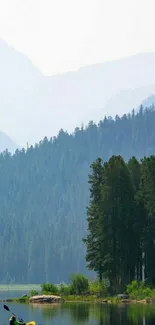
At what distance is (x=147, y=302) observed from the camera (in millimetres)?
75188

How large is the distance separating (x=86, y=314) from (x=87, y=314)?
8cm

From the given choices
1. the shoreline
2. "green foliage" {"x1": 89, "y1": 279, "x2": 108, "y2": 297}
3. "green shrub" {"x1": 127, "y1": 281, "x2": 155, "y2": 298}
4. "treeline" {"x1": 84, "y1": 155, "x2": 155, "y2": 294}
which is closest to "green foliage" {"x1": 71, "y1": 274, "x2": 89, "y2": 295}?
"green foliage" {"x1": 89, "y1": 279, "x2": 108, "y2": 297}

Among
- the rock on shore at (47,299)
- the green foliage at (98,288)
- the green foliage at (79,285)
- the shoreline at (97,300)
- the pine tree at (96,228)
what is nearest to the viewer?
the shoreline at (97,300)

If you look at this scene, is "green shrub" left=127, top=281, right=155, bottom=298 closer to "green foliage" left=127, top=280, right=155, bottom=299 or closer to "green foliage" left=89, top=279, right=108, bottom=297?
"green foliage" left=127, top=280, right=155, bottom=299

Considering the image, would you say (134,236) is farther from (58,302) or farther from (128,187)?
(58,302)

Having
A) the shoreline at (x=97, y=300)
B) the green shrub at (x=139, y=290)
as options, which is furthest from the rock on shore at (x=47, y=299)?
the green shrub at (x=139, y=290)

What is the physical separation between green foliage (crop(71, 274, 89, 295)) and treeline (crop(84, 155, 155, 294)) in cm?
240

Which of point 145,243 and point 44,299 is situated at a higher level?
point 145,243

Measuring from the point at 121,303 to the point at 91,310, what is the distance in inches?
399

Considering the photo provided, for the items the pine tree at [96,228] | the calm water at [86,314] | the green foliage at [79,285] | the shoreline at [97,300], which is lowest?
the calm water at [86,314]

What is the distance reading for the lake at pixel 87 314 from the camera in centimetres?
5394

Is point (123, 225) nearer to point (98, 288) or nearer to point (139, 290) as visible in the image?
point (98, 288)

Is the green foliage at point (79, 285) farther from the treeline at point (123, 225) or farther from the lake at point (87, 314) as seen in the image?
the lake at point (87, 314)

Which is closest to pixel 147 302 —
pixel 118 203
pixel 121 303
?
pixel 121 303
